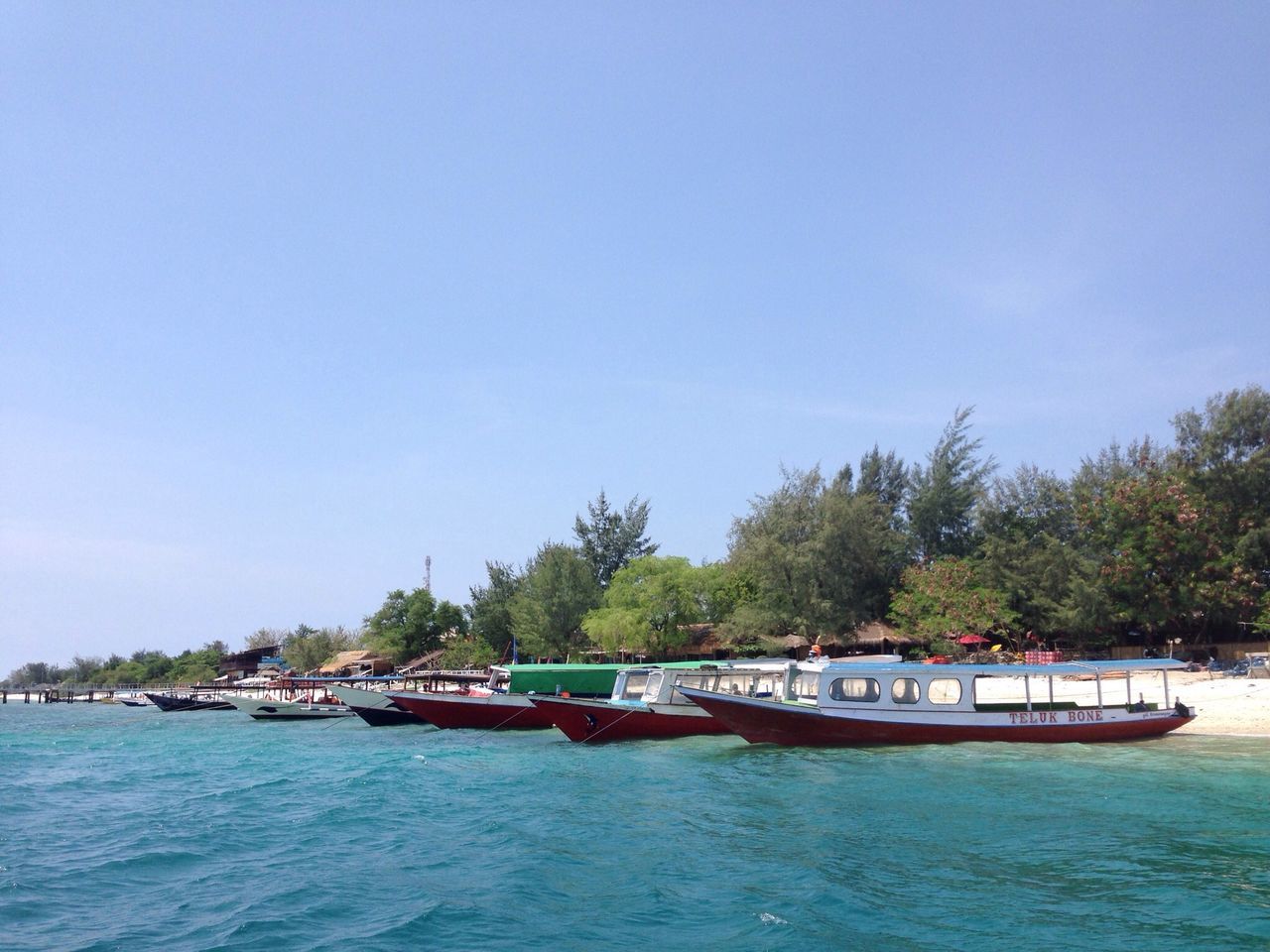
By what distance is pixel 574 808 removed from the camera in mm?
20641

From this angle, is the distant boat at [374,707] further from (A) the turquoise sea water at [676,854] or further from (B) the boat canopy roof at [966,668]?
(B) the boat canopy roof at [966,668]

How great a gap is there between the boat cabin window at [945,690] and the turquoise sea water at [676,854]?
1.54 metres

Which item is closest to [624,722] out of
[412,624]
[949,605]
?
[949,605]

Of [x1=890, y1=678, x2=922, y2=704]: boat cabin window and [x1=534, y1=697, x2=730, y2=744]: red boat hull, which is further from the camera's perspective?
[x1=534, y1=697, x2=730, y2=744]: red boat hull

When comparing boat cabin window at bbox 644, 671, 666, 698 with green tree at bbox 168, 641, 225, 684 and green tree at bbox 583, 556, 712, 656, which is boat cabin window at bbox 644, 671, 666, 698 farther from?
green tree at bbox 168, 641, 225, 684

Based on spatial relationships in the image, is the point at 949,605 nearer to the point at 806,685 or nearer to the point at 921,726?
the point at 806,685

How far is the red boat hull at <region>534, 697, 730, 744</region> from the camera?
3359cm

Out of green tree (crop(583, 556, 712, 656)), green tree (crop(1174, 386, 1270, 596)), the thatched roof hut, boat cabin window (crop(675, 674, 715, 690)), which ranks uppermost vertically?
green tree (crop(1174, 386, 1270, 596))

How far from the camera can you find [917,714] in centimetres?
2769

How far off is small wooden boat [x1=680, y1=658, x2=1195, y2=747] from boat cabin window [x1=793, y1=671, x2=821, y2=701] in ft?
2.99

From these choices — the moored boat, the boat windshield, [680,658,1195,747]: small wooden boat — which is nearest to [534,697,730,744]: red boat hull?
the moored boat

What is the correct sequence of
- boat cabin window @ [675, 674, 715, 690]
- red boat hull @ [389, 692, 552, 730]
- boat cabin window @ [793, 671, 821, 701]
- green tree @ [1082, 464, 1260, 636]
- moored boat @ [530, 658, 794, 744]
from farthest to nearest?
green tree @ [1082, 464, 1260, 636] → red boat hull @ [389, 692, 552, 730] → boat cabin window @ [675, 674, 715, 690] → moored boat @ [530, 658, 794, 744] → boat cabin window @ [793, 671, 821, 701]

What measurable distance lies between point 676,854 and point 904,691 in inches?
567

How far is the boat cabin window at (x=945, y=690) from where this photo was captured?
28172 mm
